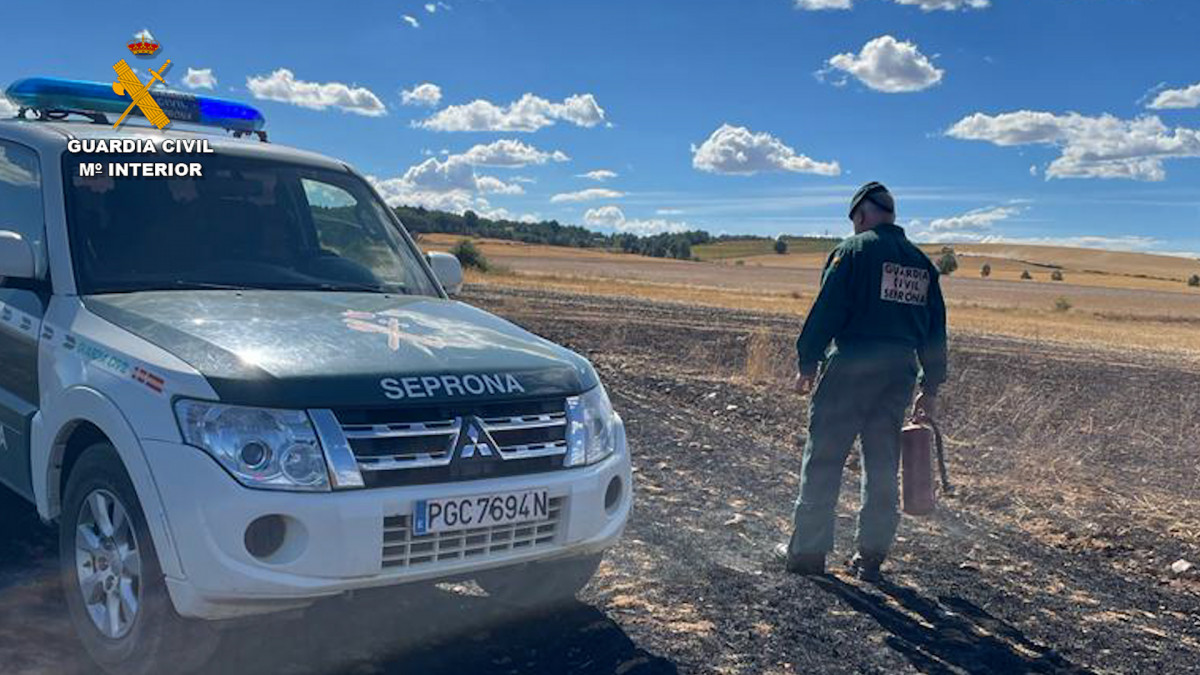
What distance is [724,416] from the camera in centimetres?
941

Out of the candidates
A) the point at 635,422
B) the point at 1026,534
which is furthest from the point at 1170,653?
the point at 635,422

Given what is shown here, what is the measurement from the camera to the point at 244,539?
298 centimetres

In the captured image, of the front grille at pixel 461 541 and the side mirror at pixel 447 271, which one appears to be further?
the side mirror at pixel 447 271

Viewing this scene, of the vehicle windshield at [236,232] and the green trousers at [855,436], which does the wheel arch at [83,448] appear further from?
the green trousers at [855,436]

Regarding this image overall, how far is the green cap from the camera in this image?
4.80 metres

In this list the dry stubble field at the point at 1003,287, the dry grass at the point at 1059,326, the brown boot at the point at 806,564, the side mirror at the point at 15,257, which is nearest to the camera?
the side mirror at the point at 15,257

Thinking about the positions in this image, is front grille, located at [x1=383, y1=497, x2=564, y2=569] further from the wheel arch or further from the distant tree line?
the distant tree line

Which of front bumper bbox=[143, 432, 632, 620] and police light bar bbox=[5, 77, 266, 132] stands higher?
police light bar bbox=[5, 77, 266, 132]

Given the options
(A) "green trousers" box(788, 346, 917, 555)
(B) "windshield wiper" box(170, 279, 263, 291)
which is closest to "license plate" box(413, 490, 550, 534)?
(B) "windshield wiper" box(170, 279, 263, 291)

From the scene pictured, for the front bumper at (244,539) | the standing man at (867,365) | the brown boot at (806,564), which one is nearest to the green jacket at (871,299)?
the standing man at (867,365)

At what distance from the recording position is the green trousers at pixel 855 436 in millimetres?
4727

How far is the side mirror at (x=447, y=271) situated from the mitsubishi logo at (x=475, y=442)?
65.3 inches

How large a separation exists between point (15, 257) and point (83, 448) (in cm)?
79

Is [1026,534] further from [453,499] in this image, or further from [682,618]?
[453,499]
